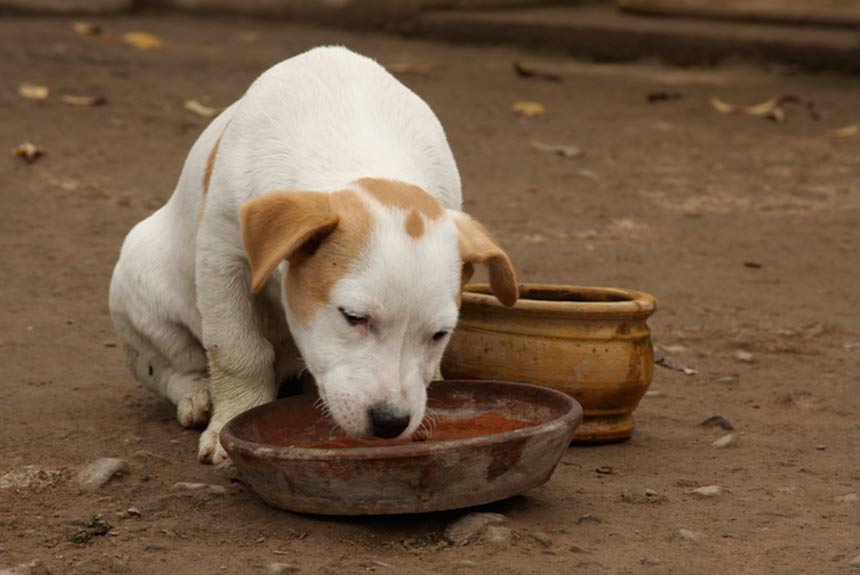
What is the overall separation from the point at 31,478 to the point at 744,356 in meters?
3.22

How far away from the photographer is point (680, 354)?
6.26 meters

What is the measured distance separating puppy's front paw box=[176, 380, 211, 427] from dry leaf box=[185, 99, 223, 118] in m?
5.10

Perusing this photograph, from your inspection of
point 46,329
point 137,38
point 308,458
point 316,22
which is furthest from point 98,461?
point 316,22

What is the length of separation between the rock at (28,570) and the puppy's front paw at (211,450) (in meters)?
1.02

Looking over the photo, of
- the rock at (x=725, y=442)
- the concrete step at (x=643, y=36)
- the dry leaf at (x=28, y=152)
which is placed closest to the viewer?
the rock at (x=725, y=442)

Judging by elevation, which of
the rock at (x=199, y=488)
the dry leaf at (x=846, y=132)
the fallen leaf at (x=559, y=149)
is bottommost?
the fallen leaf at (x=559, y=149)

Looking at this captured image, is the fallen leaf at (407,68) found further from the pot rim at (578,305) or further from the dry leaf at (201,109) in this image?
the pot rim at (578,305)

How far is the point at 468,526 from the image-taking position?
12.9ft

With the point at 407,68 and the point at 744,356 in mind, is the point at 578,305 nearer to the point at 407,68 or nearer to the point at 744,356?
the point at 744,356

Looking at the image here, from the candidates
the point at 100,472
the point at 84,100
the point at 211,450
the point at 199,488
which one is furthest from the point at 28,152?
the point at 199,488

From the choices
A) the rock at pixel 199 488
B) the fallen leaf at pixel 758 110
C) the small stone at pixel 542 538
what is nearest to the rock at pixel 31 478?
the rock at pixel 199 488

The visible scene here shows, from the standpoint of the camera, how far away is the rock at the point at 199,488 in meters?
4.30

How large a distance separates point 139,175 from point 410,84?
3169 mm

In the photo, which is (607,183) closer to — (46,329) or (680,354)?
(680,354)
